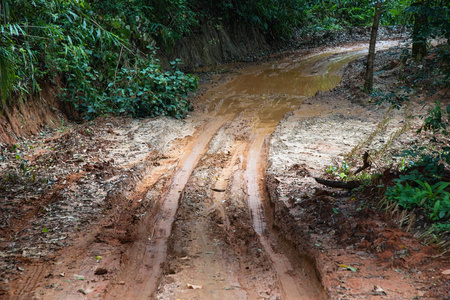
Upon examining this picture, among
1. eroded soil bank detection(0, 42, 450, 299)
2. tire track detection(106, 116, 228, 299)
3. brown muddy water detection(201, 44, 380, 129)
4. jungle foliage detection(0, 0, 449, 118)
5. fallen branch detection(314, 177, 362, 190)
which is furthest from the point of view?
brown muddy water detection(201, 44, 380, 129)

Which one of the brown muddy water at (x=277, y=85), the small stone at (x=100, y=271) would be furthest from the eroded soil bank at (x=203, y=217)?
the brown muddy water at (x=277, y=85)

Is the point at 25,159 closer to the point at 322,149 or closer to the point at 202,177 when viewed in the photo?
the point at 202,177

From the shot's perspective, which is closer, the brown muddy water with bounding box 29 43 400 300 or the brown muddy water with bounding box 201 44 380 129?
the brown muddy water with bounding box 29 43 400 300

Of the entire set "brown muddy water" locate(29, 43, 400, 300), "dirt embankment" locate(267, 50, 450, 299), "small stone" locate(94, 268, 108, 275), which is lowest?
"dirt embankment" locate(267, 50, 450, 299)

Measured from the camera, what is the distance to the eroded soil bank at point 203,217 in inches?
127

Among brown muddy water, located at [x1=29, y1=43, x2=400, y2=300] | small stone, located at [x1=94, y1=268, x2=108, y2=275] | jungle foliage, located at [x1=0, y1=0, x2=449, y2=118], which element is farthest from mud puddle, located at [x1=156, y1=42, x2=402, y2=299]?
jungle foliage, located at [x1=0, y1=0, x2=449, y2=118]

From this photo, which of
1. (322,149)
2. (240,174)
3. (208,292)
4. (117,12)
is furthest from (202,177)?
(117,12)

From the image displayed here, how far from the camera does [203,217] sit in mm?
4727

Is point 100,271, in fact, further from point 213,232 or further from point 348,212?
point 348,212

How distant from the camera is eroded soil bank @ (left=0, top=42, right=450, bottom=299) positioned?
323 centimetres

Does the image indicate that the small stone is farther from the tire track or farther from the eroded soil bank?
the tire track

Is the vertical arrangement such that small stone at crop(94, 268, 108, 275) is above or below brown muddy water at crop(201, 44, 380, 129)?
above

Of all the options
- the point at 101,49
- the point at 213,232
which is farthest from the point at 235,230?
the point at 101,49

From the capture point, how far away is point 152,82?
906 centimetres
